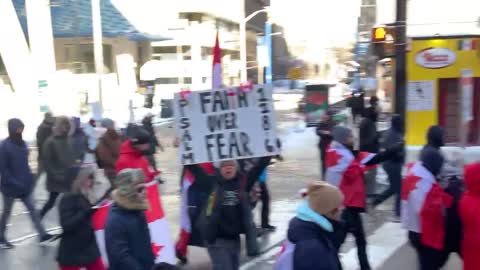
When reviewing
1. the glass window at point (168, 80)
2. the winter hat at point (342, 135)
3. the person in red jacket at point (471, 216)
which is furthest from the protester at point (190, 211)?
the glass window at point (168, 80)

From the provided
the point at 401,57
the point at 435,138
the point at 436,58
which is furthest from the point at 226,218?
the point at 436,58

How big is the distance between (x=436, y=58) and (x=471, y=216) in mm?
12281

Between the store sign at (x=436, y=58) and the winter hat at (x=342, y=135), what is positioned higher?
the store sign at (x=436, y=58)

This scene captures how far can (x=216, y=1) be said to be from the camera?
58.0 meters

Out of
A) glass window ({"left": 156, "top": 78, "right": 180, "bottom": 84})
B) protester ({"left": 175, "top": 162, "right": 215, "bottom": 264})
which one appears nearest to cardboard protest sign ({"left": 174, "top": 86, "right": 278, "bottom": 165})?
protester ({"left": 175, "top": 162, "right": 215, "bottom": 264})

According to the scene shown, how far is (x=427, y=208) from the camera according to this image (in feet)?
17.2

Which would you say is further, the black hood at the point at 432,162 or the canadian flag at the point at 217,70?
the canadian flag at the point at 217,70

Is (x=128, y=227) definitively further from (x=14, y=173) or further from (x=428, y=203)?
(x=14, y=173)

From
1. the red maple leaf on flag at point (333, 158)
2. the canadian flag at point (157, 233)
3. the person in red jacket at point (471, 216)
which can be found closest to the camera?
the person in red jacket at point (471, 216)

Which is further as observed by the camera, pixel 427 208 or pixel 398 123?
pixel 398 123

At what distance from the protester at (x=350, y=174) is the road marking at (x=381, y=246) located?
65cm

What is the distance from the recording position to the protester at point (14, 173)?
26.2 feet

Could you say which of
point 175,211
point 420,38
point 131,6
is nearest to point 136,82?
point 131,6

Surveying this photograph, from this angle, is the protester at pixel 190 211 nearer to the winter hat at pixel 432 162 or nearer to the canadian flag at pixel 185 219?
the canadian flag at pixel 185 219
